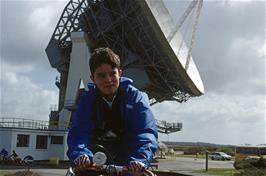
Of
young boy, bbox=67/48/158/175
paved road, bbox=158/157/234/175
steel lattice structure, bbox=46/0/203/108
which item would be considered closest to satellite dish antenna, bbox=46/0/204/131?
steel lattice structure, bbox=46/0/203/108

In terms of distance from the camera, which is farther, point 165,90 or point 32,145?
point 165,90

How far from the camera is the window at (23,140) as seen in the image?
50.0 m

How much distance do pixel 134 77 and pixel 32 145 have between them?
13607 millimetres

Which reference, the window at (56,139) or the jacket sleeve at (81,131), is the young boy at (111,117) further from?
the window at (56,139)

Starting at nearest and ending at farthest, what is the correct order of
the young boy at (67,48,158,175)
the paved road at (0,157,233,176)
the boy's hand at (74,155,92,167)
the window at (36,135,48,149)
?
the boy's hand at (74,155,92,167)
the young boy at (67,48,158,175)
the paved road at (0,157,233,176)
the window at (36,135,48,149)

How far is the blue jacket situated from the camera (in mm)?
3932

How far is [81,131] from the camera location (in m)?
4.11

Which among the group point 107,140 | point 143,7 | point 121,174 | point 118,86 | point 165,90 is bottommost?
point 121,174

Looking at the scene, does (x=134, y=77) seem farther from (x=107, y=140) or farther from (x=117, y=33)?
(x=107, y=140)

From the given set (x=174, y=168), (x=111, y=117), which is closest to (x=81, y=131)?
(x=111, y=117)

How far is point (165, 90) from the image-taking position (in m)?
59.1

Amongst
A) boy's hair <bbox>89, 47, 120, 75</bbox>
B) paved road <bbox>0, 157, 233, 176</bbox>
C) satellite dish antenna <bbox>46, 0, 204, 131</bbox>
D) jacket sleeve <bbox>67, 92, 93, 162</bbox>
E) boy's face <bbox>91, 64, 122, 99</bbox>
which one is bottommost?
paved road <bbox>0, 157, 233, 176</bbox>

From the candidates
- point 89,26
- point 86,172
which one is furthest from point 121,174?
point 89,26

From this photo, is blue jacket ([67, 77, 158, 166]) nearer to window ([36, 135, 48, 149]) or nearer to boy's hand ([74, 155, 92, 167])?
boy's hand ([74, 155, 92, 167])
